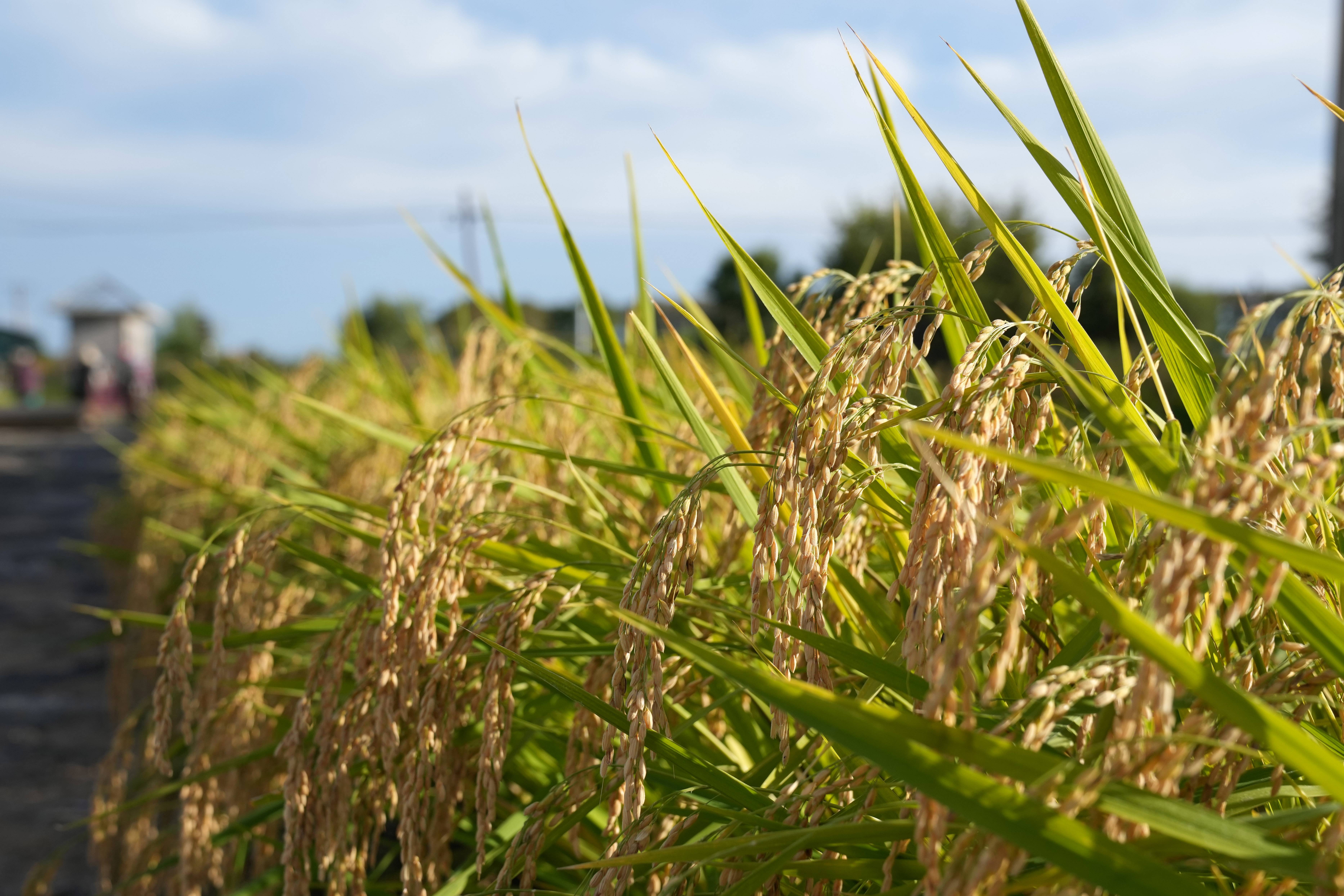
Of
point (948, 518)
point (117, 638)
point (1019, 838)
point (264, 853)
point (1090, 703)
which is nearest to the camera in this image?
point (1019, 838)

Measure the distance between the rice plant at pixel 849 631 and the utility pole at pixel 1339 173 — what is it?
4.66 m

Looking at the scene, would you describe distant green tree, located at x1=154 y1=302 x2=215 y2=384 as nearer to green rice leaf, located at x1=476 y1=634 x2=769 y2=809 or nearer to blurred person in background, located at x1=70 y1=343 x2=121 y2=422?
blurred person in background, located at x1=70 y1=343 x2=121 y2=422

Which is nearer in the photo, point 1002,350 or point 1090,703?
point 1090,703

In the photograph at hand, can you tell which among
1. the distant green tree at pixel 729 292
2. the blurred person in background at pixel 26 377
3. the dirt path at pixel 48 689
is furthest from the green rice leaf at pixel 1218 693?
the blurred person in background at pixel 26 377

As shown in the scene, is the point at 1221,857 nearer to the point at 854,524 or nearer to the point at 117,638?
the point at 854,524

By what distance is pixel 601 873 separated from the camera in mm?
860

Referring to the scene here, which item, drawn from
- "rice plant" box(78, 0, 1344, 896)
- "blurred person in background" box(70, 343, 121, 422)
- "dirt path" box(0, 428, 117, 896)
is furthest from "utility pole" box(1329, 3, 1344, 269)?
"blurred person in background" box(70, 343, 121, 422)

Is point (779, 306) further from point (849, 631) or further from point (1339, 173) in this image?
point (1339, 173)

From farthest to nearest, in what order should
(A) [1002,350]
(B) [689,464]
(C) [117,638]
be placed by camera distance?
(C) [117,638] < (B) [689,464] < (A) [1002,350]

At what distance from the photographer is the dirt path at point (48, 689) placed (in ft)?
10.0

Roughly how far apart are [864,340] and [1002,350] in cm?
14

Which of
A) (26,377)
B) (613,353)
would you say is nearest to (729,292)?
(26,377)

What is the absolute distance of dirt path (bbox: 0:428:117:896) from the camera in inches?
120

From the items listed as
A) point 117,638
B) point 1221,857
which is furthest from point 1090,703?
point 117,638
